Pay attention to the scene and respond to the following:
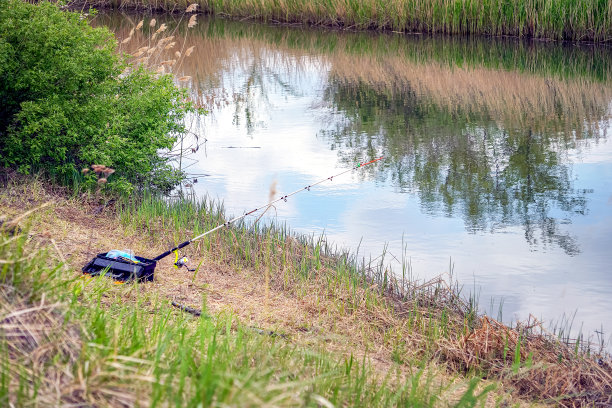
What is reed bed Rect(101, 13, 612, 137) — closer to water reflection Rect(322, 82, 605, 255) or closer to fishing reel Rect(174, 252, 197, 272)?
water reflection Rect(322, 82, 605, 255)

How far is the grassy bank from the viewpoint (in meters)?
16.9

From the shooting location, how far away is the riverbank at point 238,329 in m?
A: 2.41

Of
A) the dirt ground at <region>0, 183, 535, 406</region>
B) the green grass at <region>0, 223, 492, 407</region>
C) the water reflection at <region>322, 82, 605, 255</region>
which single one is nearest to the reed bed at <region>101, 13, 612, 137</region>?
the water reflection at <region>322, 82, 605, 255</region>

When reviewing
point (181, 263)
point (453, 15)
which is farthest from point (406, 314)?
point (453, 15)

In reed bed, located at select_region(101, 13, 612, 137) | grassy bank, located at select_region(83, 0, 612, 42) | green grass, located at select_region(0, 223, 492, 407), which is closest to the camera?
green grass, located at select_region(0, 223, 492, 407)

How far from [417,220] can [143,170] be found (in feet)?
10.7

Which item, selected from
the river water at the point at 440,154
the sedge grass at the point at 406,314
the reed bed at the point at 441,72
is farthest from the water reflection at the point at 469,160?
the sedge grass at the point at 406,314

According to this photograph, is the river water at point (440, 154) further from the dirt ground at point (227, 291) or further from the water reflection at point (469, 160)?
the dirt ground at point (227, 291)

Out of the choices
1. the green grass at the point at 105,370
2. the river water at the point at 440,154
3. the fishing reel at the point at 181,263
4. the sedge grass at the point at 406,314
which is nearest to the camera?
the green grass at the point at 105,370

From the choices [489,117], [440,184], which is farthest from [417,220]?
[489,117]

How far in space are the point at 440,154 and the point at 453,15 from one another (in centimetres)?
942

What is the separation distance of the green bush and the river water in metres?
1.36

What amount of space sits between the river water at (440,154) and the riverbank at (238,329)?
77 cm

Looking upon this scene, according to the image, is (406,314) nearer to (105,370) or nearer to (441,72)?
(105,370)
